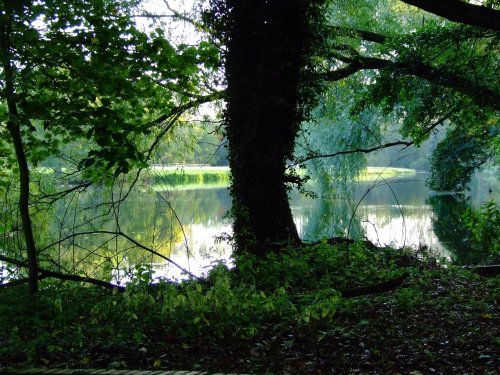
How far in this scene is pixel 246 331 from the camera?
417 centimetres

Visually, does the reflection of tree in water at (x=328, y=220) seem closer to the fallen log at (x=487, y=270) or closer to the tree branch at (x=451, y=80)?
the tree branch at (x=451, y=80)

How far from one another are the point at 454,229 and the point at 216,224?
8303 millimetres

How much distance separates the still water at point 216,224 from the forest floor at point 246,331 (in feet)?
10.8

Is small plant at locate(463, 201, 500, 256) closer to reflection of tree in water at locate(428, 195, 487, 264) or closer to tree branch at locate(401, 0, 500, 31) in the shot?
reflection of tree in water at locate(428, 195, 487, 264)

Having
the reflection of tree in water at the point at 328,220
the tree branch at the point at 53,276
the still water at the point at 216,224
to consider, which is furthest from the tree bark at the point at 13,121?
the reflection of tree in water at the point at 328,220

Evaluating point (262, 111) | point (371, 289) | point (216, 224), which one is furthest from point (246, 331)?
point (216, 224)

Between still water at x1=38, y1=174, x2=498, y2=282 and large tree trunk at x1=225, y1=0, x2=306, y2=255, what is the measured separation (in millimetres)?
646

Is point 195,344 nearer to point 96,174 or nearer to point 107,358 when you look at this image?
point 107,358

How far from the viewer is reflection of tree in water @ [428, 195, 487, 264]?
13.3 metres

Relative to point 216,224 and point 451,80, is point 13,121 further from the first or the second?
point 216,224

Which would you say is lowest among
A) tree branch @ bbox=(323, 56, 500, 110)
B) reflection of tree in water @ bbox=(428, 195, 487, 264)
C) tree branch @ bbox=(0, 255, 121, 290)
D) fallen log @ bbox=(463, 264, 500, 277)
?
reflection of tree in water @ bbox=(428, 195, 487, 264)

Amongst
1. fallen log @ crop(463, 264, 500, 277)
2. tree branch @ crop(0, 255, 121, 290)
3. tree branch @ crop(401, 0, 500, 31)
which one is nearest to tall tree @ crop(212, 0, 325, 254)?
tree branch @ crop(0, 255, 121, 290)

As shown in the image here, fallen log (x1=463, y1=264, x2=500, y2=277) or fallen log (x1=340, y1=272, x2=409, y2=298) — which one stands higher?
fallen log (x1=340, y1=272, x2=409, y2=298)

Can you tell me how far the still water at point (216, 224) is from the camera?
11.1 metres
